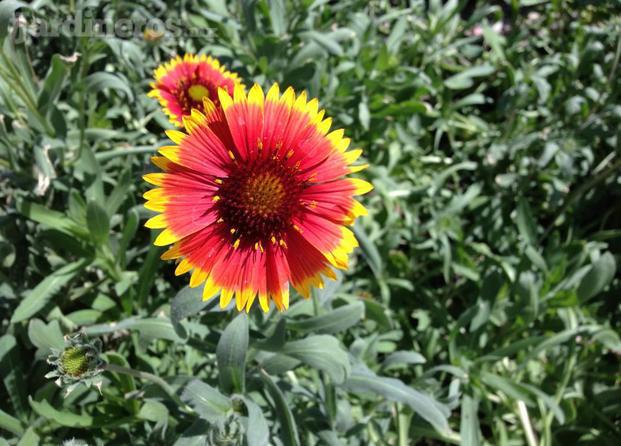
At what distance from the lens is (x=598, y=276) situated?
1.96m

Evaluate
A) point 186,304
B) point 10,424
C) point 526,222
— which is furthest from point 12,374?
point 526,222

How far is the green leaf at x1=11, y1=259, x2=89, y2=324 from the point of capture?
1.53 meters

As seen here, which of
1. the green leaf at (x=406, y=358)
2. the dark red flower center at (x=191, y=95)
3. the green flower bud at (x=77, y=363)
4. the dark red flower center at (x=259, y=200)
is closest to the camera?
the green flower bud at (x=77, y=363)

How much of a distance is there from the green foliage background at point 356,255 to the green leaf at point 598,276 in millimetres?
13

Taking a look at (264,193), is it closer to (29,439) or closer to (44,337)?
(44,337)

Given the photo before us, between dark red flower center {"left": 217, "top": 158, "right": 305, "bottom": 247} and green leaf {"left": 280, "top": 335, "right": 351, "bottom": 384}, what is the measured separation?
37 cm

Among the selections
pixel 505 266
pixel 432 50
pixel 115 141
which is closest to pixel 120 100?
pixel 115 141

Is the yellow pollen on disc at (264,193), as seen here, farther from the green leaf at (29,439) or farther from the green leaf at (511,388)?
the green leaf at (511,388)

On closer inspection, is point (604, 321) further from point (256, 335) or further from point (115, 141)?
point (115, 141)

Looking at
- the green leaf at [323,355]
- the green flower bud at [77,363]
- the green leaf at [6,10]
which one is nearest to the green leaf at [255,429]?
the green leaf at [323,355]

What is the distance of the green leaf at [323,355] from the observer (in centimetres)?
141

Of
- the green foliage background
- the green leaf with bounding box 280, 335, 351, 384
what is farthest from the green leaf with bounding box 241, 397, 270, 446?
the green leaf with bounding box 280, 335, 351, 384

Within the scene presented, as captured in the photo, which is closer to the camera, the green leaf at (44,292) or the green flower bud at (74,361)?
the green flower bud at (74,361)

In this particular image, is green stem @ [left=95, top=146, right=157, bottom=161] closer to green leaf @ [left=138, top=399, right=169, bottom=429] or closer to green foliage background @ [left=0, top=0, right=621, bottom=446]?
green foliage background @ [left=0, top=0, right=621, bottom=446]
